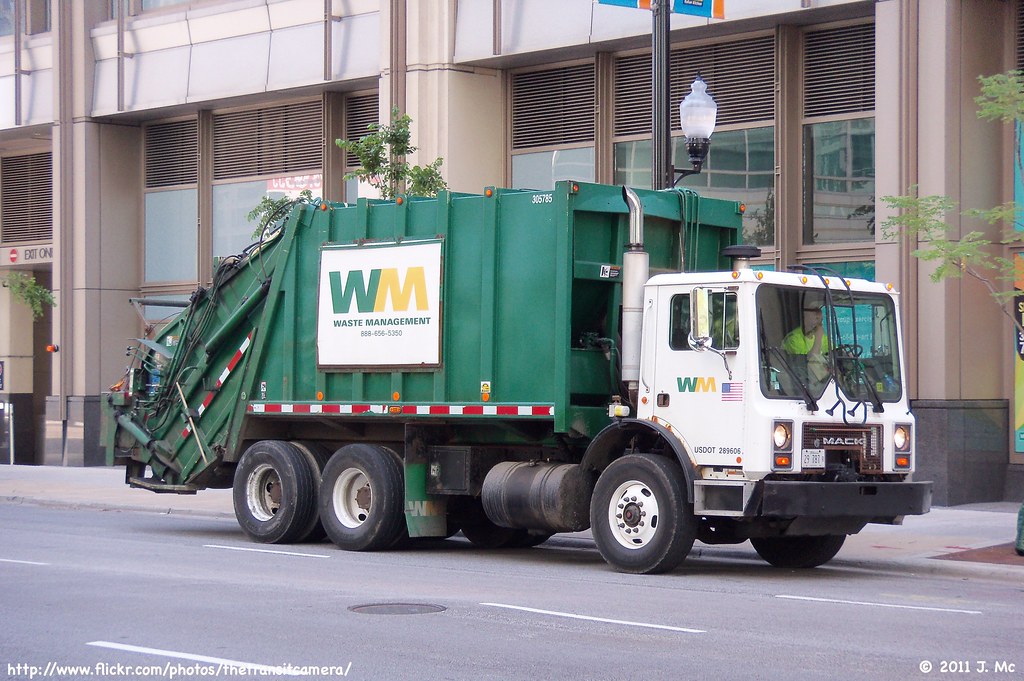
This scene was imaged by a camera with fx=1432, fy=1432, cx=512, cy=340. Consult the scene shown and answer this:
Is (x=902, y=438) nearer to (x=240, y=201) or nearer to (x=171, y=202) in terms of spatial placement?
(x=240, y=201)

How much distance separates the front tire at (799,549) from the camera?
14070 millimetres

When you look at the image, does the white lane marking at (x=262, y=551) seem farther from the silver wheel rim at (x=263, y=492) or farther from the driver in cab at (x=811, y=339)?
the driver in cab at (x=811, y=339)

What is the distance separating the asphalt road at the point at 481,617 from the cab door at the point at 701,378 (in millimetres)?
1243

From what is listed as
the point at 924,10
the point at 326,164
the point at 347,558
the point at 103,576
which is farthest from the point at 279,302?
the point at 326,164

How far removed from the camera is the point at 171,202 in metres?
31.4

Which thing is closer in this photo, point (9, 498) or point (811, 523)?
point (811, 523)

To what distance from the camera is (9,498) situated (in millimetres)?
23672

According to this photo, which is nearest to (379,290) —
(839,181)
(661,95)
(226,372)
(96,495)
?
(226,372)

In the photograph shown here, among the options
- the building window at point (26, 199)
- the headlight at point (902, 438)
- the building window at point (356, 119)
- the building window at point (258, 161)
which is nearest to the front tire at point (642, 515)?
the headlight at point (902, 438)

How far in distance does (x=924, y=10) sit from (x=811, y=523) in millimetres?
9261

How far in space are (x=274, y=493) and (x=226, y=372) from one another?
157 centimetres

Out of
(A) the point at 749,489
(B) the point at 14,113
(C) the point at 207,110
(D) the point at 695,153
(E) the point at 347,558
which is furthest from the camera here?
(B) the point at 14,113

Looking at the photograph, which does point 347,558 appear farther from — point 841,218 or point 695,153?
point 841,218

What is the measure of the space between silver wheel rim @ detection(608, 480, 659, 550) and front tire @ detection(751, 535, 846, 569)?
5.66 ft
